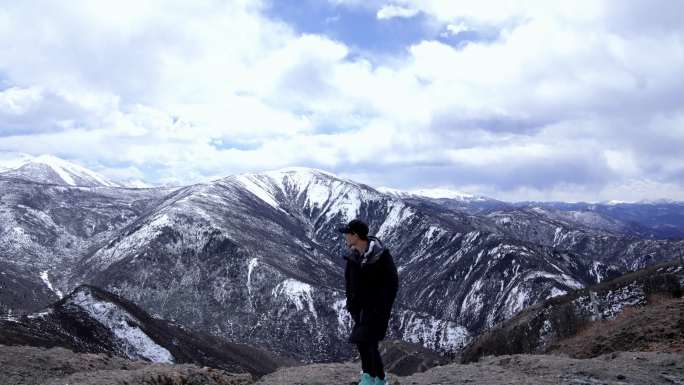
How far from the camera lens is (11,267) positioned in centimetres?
19400

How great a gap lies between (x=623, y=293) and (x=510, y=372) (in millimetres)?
→ 62056

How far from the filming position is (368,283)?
11.1 metres

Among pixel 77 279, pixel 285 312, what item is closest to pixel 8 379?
pixel 285 312

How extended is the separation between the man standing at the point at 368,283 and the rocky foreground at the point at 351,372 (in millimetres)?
3773

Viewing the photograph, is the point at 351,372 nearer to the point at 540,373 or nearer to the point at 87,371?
the point at 540,373

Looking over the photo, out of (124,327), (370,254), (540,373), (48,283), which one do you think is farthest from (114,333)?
(48,283)

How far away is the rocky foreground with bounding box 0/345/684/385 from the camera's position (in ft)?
44.5

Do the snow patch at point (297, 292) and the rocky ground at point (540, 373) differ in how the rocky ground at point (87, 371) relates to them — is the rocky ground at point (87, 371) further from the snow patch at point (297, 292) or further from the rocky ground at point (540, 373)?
the snow patch at point (297, 292)

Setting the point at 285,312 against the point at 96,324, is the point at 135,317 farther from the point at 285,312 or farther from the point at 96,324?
the point at 285,312

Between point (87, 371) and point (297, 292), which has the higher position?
point (87, 371)

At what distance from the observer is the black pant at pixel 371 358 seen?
1142cm

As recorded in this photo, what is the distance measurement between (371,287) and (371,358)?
165 centimetres

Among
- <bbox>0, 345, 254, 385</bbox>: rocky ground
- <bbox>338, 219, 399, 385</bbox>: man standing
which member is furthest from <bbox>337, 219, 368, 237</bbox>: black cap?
<bbox>0, 345, 254, 385</bbox>: rocky ground

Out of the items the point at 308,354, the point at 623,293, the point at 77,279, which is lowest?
the point at 308,354
